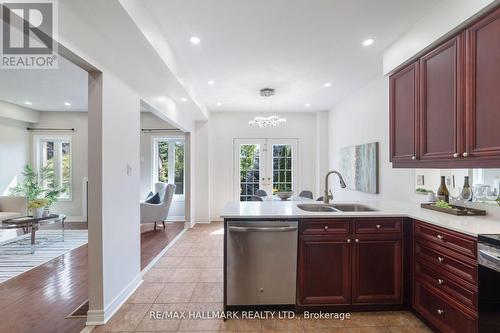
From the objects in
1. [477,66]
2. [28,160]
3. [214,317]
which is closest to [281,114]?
[477,66]

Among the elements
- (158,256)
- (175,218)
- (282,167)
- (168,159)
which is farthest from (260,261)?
(168,159)

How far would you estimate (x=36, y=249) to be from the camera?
421 cm

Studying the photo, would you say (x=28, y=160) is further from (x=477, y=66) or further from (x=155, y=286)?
(x=477, y=66)

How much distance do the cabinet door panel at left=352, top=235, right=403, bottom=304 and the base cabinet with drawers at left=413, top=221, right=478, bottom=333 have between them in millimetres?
143

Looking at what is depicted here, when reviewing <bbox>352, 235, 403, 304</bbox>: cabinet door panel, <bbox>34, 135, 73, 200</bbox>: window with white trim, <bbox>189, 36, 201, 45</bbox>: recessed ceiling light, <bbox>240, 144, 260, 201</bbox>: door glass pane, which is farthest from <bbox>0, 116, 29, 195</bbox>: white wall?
<bbox>352, 235, 403, 304</bbox>: cabinet door panel

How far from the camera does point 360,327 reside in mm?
2168

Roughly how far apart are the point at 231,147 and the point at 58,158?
4452 mm

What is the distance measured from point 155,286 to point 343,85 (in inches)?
171

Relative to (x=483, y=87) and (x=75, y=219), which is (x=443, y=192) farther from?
(x=75, y=219)

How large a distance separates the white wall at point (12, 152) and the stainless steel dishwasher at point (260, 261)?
6.27 m

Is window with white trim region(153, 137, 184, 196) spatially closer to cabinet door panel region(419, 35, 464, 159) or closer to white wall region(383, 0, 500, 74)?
white wall region(383, 0, 500, 74)

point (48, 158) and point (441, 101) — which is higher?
point (441, 101)

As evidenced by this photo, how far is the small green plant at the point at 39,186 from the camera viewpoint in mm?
5688

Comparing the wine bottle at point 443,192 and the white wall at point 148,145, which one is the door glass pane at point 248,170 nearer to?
the white wall at point 148,145
